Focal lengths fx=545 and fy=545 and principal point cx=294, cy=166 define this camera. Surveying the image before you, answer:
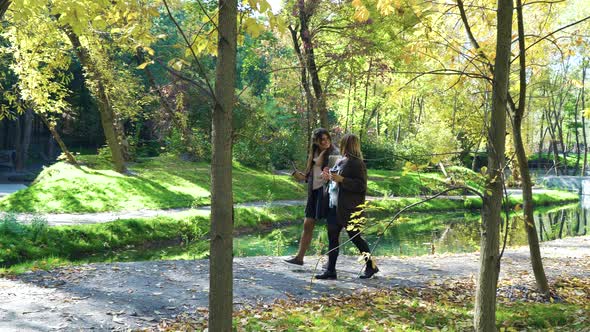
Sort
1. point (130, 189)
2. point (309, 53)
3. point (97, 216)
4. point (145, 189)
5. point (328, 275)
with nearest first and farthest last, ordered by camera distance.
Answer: point (328, 275)
point (97, 216)
point (130, 189)
point (145, 189)
point (309, 53)

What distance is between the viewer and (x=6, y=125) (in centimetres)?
3384

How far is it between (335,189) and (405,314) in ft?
6.88

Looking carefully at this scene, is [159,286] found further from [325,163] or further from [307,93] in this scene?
[307,93]

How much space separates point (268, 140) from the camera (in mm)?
3721

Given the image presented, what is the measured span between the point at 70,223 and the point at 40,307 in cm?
780

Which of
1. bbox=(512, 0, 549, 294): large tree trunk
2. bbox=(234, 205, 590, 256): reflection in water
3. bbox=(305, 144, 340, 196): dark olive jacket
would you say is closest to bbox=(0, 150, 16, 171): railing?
bbox=(234, 205, 590, 256): reflection in water

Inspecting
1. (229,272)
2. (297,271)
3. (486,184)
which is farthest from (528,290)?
(229,272)

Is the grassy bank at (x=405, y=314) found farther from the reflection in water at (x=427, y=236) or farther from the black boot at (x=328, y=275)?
the reflection in water at (x=427, y=236)

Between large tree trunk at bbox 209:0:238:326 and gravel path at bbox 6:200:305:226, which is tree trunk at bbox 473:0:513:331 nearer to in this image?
large tree trunk at bbox 209:0:238:326

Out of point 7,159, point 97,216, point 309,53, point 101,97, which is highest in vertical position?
point 309,53

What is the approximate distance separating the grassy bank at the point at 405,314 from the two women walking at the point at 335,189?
2.80ft

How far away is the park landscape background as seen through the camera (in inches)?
158

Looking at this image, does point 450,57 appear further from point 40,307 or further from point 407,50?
point 40,307

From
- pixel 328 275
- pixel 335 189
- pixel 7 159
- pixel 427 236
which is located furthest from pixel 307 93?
pixel 7 159
